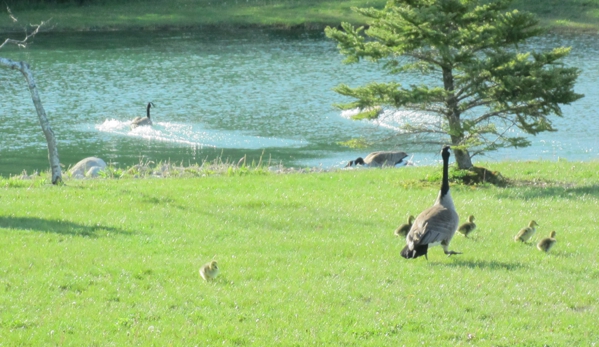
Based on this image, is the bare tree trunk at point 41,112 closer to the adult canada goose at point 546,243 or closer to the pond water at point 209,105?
the pond water at point 209,105

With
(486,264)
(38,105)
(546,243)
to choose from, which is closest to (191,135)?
(38,105)

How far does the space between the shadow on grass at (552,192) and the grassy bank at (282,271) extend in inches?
4.5

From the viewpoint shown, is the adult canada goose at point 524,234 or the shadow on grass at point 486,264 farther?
the adult canada goose at point 524,234

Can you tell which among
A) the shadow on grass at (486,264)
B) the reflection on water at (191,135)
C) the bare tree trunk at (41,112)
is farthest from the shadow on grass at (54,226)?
the reflection on water at (191,135)

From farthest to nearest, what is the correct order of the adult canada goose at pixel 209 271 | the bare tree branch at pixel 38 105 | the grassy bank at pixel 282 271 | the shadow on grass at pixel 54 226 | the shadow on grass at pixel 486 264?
the bare tree branch at pixel 38 105 < the shadow on grass at pixel 54 226 < the shadow on grass at pixel 486 264 < the adult canada goose at pixel 209 271 < the grassy bank at pixel 282 271

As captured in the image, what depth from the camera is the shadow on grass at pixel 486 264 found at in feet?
40.2

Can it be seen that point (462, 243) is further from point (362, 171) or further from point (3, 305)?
point (362, 171)

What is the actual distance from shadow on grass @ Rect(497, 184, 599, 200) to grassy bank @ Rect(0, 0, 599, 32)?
55183 mm

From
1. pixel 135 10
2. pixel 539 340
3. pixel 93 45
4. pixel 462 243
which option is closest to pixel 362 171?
pixel 462 243

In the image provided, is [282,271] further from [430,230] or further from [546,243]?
[546,243]

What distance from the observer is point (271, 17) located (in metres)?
78.3

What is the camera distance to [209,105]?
42.4m

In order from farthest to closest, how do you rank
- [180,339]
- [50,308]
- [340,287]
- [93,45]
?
[93,45], [340,287], [50,308], [180,339]

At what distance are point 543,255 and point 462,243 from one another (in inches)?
55.7
